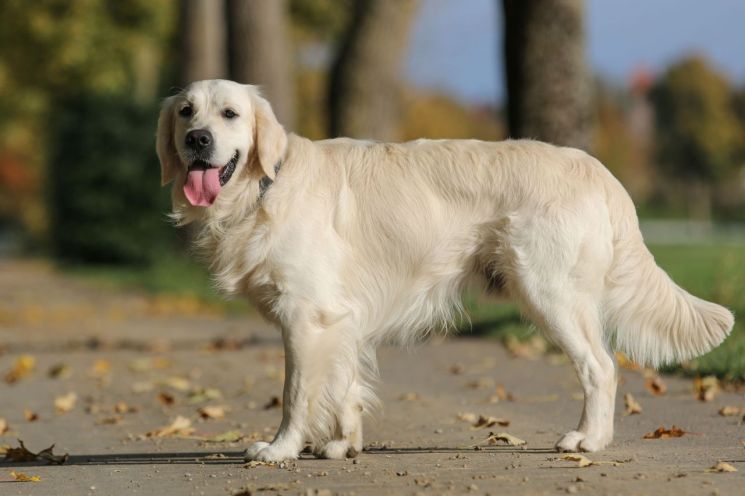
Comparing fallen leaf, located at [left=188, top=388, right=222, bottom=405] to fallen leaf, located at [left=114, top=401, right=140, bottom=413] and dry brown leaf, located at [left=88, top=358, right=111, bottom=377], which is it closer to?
fallen leaf, located at [left=114, top=401, right=140, bottom=413]

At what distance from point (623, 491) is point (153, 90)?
1337 inches

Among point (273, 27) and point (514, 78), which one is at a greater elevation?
point (273, 27)

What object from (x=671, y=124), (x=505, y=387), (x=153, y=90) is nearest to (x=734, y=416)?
(x=505, y=387)

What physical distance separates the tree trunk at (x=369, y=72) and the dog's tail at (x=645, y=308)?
11.3 meters

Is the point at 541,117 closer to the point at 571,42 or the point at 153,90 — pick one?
the point at 571,42

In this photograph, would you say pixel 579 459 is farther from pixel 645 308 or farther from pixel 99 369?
pixel 99 369

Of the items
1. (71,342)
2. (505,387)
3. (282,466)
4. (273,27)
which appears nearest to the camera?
(282,466)

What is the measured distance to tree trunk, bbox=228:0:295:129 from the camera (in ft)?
54.5

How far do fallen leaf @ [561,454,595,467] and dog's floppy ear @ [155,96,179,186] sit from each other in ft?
8.63

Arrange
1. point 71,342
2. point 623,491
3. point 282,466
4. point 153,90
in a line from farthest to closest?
1. point 153,90
2. point 71,342
3. point 282,466
4. point 623,491

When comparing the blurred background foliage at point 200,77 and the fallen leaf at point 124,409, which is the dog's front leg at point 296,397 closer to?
the fallen leaf at point 124,409

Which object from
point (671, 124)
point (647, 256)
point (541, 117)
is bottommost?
point (647, 256)

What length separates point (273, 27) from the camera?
662 inches

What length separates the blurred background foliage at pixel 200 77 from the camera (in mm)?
11477
